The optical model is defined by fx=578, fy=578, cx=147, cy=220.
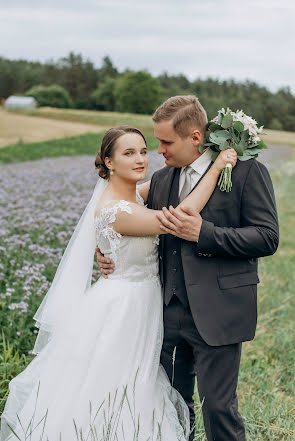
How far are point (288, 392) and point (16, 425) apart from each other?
2580 mm

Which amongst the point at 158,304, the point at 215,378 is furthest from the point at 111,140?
the point at 215,378

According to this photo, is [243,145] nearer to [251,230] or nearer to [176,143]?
[176,143]

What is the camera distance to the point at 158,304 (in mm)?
3619

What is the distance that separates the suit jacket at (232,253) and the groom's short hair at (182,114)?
0.35m

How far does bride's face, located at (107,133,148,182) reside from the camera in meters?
3.48

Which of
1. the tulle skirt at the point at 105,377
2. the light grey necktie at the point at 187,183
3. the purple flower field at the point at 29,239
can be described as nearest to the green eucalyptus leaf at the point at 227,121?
the light grey necktie at the point at 187,183

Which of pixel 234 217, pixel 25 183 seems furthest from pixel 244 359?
pixel 25 183

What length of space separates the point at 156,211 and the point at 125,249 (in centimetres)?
34

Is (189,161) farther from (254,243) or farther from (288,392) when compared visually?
(288,392)

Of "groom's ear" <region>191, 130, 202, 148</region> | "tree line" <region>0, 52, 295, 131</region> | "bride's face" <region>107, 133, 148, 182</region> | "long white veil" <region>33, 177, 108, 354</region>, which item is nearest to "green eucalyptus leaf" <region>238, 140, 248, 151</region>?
"groom's ear" <region>191, 130, 202, 148</region>

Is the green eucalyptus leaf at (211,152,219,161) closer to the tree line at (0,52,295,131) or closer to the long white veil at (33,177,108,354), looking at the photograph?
the long white veil at (33,177,108,354)

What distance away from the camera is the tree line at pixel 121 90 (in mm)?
38062

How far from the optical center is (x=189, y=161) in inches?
135

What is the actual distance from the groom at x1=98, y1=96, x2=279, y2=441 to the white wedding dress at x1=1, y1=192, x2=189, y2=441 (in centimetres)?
23
